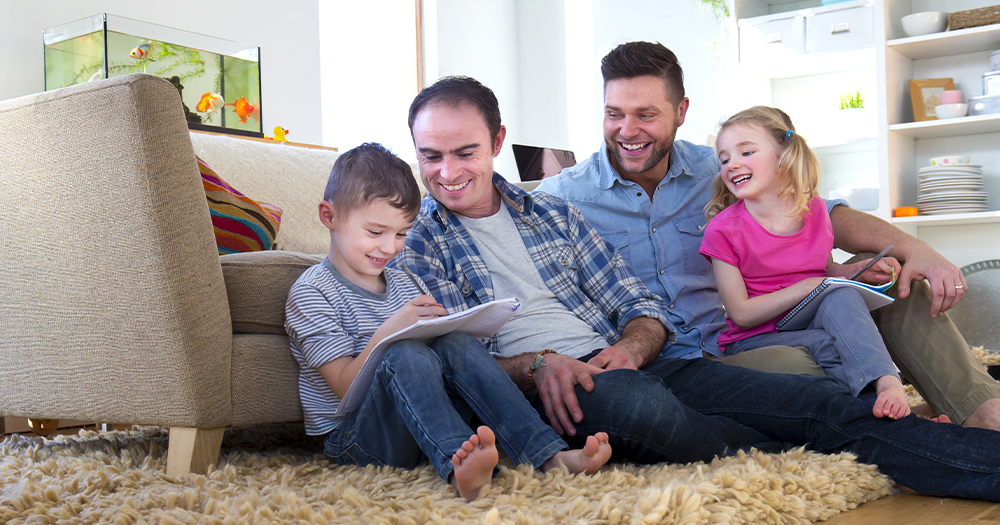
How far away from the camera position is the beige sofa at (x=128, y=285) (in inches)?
47.1

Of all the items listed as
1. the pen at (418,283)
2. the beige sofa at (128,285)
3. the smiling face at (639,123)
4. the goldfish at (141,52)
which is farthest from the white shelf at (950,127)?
the goldfish at (141,52)

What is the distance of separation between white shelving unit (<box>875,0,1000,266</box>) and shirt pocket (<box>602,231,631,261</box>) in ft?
6.71

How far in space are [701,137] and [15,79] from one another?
3355 mm

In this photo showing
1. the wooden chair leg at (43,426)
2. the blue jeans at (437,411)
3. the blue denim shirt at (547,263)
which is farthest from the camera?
the wooden chair leg at (43,426)

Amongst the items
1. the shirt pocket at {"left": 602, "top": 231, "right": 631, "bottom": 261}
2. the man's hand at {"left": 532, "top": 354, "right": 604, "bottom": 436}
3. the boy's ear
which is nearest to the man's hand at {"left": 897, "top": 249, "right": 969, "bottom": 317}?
the shirt pocket at {"left": 602, "top": 231, "right": 631, "bottom": 261}

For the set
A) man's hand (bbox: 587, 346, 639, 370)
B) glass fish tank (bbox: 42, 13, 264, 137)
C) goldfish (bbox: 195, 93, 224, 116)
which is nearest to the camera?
man's hand (bbox: 587, 346, 639, 370)

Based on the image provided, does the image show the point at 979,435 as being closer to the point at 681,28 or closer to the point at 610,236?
the point at 610,236

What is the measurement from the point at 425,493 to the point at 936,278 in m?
1.02

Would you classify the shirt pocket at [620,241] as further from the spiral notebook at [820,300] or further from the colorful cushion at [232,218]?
the colorful cushion at [232,218]

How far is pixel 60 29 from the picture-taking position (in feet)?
10.5

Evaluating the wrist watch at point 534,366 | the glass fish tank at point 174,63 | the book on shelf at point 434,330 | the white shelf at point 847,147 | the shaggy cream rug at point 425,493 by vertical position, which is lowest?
the shaggy cream rug at point 425,493

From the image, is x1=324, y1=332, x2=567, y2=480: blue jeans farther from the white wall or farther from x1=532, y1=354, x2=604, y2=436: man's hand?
the white wall

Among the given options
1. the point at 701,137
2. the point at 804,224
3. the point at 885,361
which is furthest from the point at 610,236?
the point at 701,137

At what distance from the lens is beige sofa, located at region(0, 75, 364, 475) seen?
1.20 metres
